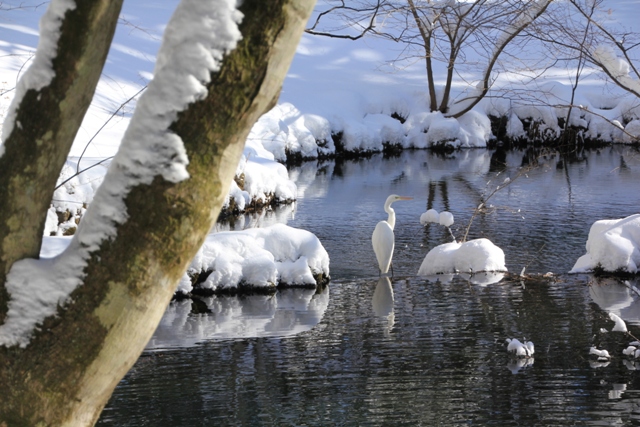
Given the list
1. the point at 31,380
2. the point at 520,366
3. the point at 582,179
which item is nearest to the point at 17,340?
the point at 31,380

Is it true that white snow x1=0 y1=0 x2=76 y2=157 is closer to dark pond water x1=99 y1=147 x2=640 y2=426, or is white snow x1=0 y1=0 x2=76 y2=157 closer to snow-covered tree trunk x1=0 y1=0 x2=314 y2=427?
snow-covered tree trunk x1=0 y1=0 x2=314 y2=427

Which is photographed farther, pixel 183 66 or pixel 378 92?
pixel 378 92

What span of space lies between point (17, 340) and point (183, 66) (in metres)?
0.74

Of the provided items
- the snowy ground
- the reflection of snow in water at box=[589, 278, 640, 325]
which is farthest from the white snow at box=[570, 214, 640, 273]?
the snowy ground

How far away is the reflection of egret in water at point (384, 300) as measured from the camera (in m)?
8.35

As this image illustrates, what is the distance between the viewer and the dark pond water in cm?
548

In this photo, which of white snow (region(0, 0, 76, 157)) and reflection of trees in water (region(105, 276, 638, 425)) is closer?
white snow (region(0, 0, 76, 157))

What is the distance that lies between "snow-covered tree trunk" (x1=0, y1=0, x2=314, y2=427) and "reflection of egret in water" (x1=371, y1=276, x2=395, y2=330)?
623 centimetres

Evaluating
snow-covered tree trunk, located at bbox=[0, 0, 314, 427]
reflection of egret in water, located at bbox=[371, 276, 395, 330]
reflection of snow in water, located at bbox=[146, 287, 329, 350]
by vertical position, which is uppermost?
snow-covered tree trunk, located at bbox=[0, 0, 314, 427]

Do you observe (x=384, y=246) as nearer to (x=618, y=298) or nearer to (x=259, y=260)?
(x=259, y=260)

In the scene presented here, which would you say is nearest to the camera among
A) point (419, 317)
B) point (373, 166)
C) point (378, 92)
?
point (419, 317)

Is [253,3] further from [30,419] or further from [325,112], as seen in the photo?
[325,112]

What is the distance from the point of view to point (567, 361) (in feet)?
21.2

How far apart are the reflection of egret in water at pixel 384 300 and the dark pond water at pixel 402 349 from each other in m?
0.02
